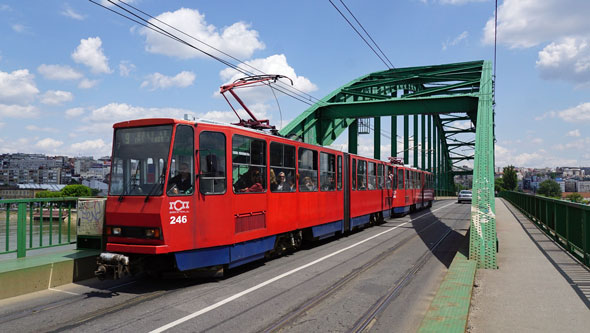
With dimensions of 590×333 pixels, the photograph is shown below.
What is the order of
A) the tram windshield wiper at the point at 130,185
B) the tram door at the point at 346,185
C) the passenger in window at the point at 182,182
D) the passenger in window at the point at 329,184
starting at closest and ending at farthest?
1. the passenger in window at the point at 182,182
2. the tram windshield wiper at the point at 130,185
3. the passenger in window at the point at 329,184
4. the tram door at the point at 346,185

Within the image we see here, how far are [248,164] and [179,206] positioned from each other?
6.39 feet

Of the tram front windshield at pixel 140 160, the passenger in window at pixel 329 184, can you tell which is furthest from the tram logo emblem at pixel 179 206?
the passenger in window at pixel 329 184

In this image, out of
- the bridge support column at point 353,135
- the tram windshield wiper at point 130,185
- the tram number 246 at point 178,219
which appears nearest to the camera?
the tram number 246 at point 178,219

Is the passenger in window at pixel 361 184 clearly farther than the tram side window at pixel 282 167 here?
Yes

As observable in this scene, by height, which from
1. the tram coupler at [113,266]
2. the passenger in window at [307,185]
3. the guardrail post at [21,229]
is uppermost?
the passenger in window at [307,185]

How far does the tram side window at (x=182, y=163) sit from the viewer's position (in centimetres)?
713

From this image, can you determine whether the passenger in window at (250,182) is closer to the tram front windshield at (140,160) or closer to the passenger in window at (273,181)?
the passenger in window at (273,181)

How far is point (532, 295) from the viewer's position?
21.4 ft

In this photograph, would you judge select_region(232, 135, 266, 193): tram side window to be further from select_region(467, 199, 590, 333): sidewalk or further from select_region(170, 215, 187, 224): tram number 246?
select_region(467, 199, 590, 333): sidewalk

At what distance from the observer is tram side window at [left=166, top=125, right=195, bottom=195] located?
7.13 meters

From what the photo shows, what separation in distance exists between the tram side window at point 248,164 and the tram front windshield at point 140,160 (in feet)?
4.71

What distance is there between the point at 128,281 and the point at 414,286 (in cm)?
521

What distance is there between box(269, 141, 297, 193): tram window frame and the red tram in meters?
0.02

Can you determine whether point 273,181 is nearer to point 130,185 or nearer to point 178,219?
point 178,219
